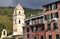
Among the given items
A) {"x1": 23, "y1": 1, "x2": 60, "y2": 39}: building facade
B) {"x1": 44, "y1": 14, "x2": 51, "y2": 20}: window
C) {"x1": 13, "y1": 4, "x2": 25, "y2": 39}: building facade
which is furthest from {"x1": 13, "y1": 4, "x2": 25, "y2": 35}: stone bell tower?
{"x1": 44, "y1": 14, "x2": 51, "y2": 20}: window

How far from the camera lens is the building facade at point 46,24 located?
5619 cm

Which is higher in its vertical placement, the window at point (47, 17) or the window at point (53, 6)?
the window at point (53, 6)

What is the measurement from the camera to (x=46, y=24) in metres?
59.3

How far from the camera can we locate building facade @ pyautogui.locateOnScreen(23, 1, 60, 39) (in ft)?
184

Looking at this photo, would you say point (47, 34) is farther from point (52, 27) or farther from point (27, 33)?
point (27, 33)

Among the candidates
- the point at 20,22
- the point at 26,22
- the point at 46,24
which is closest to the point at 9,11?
the point at 20,22

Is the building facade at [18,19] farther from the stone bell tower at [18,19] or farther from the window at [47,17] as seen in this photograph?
the window at [47,17]

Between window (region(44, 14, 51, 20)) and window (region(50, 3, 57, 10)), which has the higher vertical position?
window (region(50, 3, 57, 10))

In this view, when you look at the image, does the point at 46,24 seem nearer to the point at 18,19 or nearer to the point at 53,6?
the point at 53,6

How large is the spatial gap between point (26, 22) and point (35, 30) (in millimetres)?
6774

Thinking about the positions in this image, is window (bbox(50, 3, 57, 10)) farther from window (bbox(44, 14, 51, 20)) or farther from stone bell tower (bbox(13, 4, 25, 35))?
stone bell tower (bbox(13, 4, 25, 35))

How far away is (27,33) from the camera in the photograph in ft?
221

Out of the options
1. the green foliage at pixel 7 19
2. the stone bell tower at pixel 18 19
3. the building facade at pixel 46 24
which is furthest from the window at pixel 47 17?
the green foliage at pixel 7 19

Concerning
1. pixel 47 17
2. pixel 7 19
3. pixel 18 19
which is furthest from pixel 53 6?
pixel 7 19
